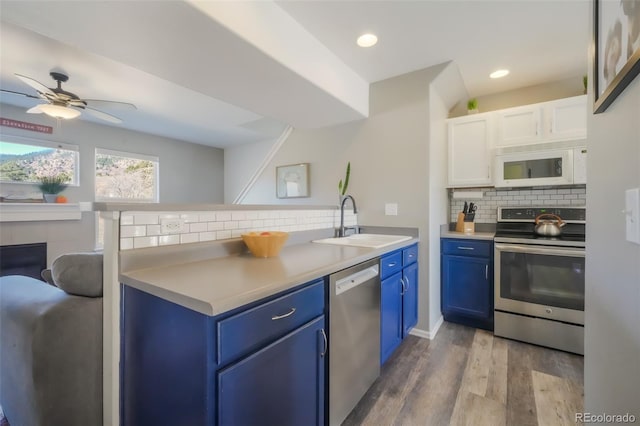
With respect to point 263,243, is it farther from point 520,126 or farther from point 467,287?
point 520,126

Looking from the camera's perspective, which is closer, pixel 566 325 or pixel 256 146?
pixel 566 325

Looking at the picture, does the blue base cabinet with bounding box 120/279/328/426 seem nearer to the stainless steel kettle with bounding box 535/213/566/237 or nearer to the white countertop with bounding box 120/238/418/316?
the white countertop with bounding box 120/238/418/316

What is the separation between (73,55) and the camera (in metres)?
2.32

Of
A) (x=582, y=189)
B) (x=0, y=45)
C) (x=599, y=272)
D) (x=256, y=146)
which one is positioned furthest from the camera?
(x=256, y=146)

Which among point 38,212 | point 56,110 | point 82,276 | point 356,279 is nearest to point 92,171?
point 38,212

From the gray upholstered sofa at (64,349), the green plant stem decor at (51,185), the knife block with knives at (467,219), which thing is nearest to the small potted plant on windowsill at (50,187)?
the green plant stem decor at (51,185)

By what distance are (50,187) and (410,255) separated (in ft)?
15.6

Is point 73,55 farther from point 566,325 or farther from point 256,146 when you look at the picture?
point 566,325

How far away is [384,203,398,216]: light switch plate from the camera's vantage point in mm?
2541

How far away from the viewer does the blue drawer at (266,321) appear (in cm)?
78

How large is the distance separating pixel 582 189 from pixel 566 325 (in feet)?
4.31

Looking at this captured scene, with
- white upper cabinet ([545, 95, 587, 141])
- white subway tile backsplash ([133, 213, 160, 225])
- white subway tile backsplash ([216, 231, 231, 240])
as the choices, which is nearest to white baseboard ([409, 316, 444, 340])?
white subway tile backsplash ([216, 231, 231, 240])

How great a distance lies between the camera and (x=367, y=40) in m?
2.04

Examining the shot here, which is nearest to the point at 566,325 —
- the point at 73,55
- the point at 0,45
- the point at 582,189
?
the point at 582,189
